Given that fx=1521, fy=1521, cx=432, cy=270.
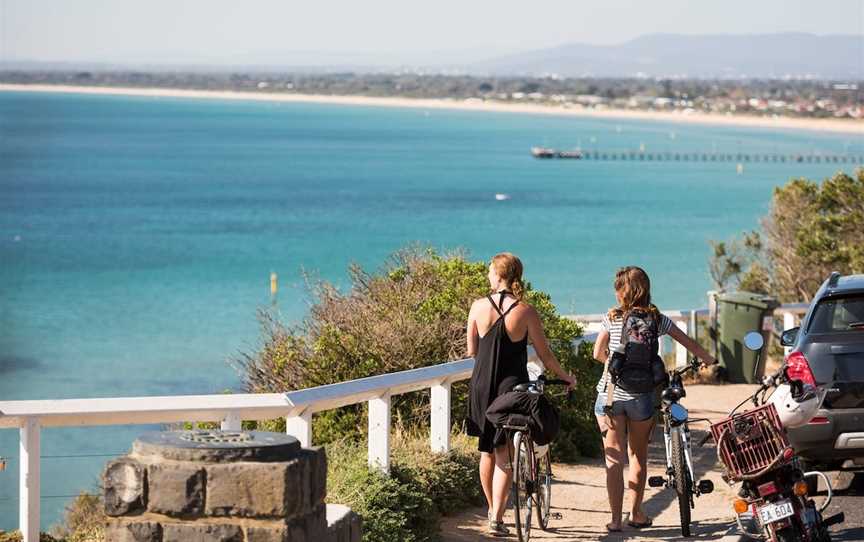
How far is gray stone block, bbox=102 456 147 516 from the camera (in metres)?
5.59

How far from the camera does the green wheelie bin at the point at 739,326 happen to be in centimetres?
1712

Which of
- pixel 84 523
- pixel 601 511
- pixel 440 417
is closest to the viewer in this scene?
pixel 84 523

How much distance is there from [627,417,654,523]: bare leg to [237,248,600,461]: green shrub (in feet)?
6.93

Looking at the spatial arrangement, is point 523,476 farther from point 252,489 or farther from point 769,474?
point 252,489

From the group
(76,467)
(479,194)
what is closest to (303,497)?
(76,467)

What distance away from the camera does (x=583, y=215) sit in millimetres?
89188

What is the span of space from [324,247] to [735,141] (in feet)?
439

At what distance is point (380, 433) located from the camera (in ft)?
28.8

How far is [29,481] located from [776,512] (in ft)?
12.2

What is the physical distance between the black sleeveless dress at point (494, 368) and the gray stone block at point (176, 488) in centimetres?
324

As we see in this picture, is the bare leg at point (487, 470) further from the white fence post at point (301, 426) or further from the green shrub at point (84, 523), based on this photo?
the green shrub at point (84, 523)

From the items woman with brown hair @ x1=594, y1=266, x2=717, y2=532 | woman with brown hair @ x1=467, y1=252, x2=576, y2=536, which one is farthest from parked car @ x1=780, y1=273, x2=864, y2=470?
woman with brown hair @ x1=467, y1=252, x2=576, y2=536

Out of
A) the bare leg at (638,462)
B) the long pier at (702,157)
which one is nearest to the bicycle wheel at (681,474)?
the bare leg at (638,462)

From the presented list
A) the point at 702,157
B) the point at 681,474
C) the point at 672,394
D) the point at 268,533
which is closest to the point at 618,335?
the point at 672,394
